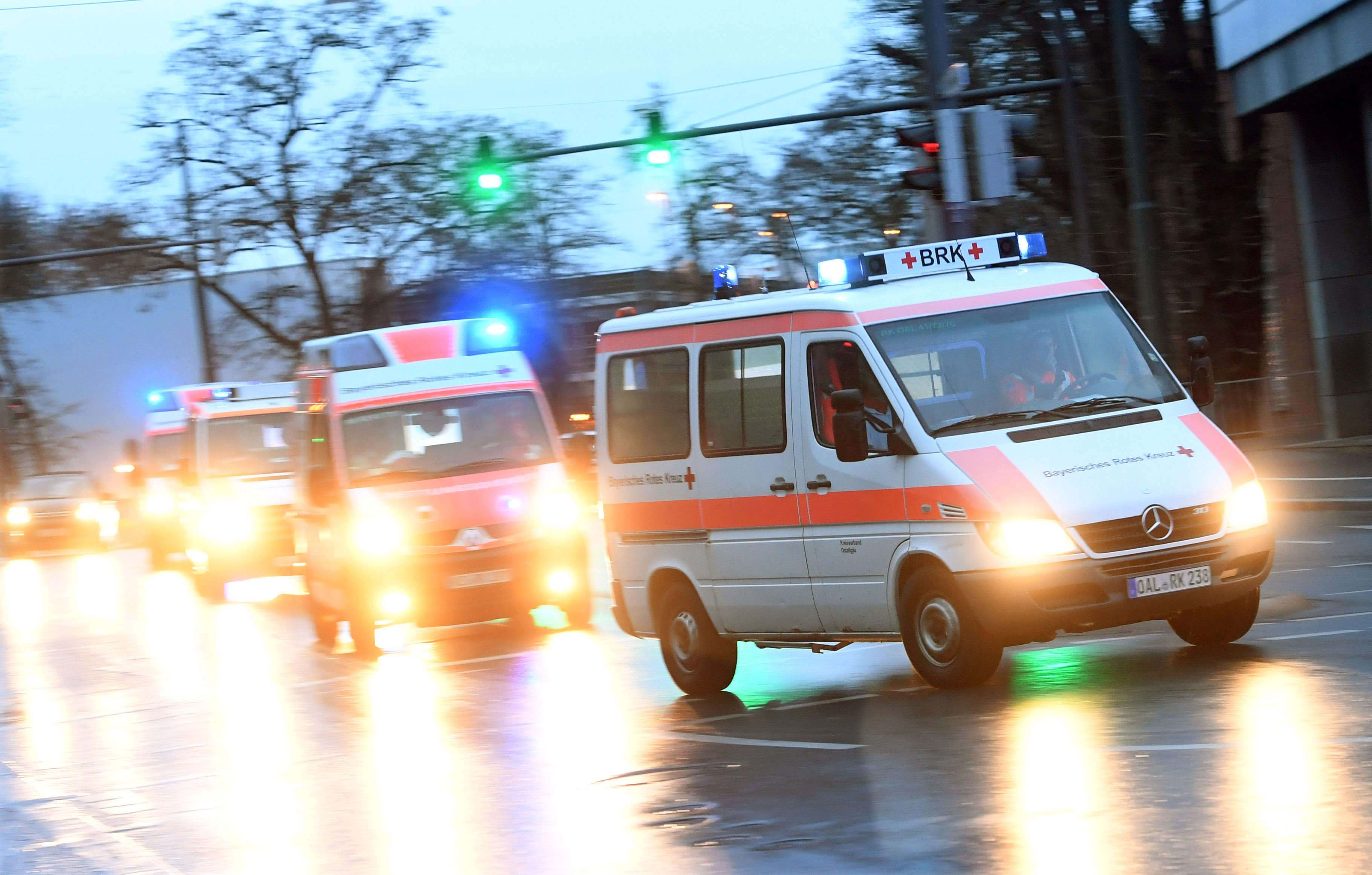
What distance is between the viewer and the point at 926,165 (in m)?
18.4

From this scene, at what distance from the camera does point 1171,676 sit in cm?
1015

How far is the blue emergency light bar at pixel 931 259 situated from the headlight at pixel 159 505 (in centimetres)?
2196

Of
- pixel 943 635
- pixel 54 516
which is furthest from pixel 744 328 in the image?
pixel 54 516

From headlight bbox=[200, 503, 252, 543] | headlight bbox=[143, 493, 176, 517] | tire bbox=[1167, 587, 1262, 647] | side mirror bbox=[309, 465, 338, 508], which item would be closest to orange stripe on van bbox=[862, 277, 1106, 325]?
tire bbox=[1167, 587, 1262, 647]

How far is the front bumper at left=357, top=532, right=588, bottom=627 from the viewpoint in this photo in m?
16.0

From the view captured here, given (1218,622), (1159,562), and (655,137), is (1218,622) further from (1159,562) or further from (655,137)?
(655,137)

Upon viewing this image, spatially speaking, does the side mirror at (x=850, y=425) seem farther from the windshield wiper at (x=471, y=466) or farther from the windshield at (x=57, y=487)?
the windshield at (x=57, y=487)

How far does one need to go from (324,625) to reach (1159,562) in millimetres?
9996

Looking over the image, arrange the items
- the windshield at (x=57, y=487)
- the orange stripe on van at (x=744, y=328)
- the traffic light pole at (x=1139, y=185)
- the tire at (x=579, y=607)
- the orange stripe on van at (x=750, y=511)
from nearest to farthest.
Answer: the orange stripe on van at (x=750, y=511)
the orange stripe on van at (x=744, y=328)
the tire at (x=579, y=607)
the traffic light pole at (x=1139, y=185)
the windshield at (x=57, y=487)

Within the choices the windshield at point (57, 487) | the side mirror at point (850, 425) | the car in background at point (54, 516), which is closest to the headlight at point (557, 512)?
the side mirror at point (850, 425)

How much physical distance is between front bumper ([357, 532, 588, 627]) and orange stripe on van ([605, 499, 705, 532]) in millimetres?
3429

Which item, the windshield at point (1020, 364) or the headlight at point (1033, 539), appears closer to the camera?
the headlight at point (1033, 539)

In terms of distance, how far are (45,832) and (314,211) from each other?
113 feet

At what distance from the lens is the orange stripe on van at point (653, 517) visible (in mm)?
11867
